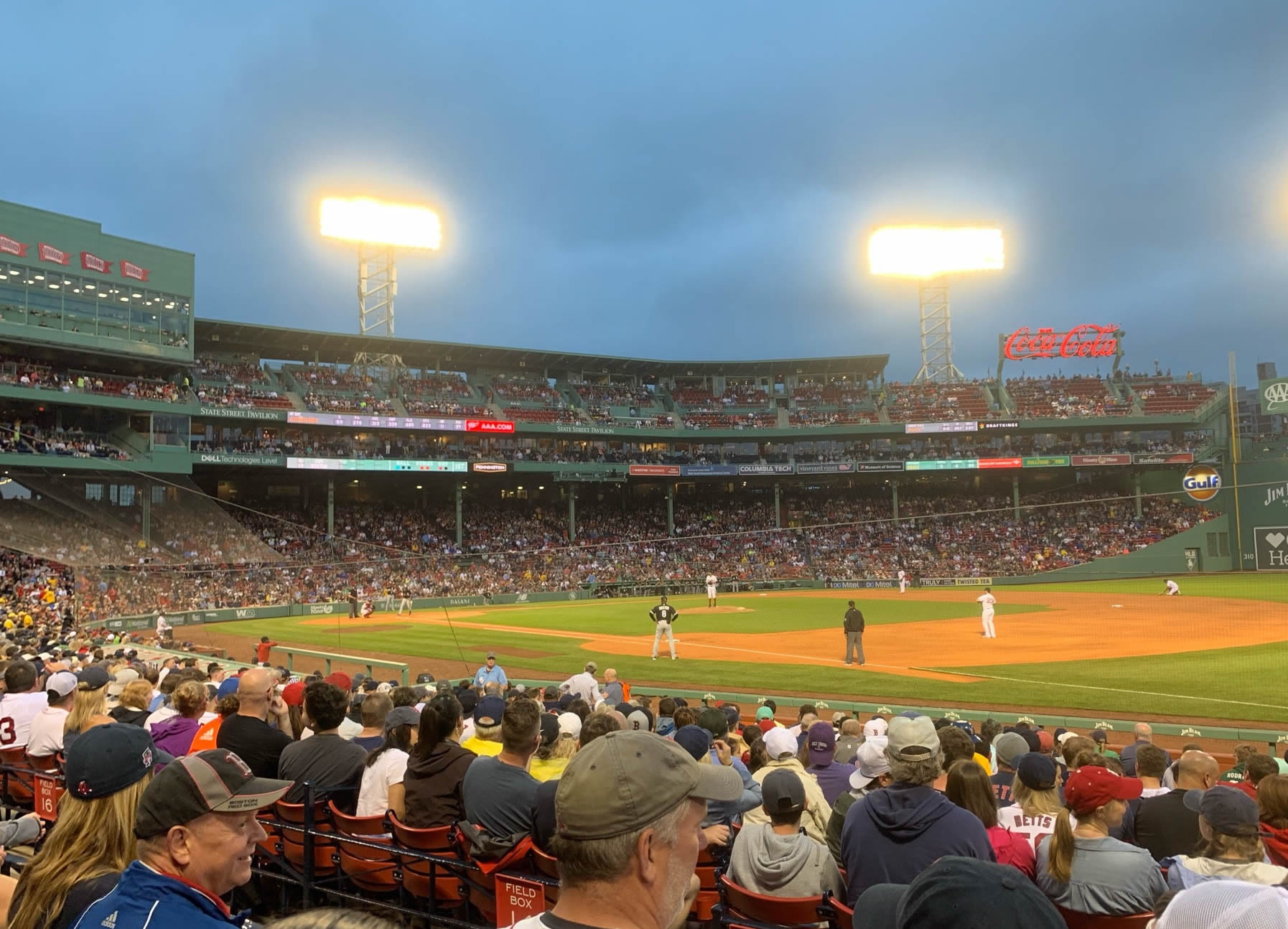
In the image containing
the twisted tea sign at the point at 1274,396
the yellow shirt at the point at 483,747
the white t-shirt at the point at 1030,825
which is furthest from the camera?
the twisted tea sign at the point at 1274,396

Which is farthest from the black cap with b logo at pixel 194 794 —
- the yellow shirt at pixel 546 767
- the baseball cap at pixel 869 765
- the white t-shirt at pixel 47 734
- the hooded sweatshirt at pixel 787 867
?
the white t-shirt at pixel 47 734

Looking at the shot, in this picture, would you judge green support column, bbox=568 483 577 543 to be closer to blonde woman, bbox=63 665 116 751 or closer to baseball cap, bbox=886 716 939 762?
blonde woman, bbox=63 665 116 751

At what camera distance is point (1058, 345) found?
71.7m

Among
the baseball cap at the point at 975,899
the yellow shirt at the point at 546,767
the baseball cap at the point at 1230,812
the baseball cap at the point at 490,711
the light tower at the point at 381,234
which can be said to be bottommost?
the yellow shirt at the point at 546,767

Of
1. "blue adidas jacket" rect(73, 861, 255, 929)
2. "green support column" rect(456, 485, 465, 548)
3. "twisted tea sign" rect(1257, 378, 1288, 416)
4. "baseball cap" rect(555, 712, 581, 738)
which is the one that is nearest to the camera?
"blue adidas jacket" rect(73, 861, 255, 929)

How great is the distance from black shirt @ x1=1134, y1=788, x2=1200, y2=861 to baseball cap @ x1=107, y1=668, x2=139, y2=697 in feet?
38.8

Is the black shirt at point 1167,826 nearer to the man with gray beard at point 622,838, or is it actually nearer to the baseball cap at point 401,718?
the man with gray beard at point 622,838

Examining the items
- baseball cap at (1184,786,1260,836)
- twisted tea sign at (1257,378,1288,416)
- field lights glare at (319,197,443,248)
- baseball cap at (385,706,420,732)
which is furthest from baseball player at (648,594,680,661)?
twisted tea sign at (1257,378,1288,416)

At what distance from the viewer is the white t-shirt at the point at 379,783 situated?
21.8 feet

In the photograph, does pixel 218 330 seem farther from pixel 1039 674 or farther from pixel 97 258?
pixel 1039 674

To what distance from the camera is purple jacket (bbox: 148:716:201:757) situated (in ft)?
24.8

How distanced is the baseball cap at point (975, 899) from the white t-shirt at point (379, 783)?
559 centimetres

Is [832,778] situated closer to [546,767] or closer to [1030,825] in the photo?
[1030,825]

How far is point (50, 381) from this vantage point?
150ft
